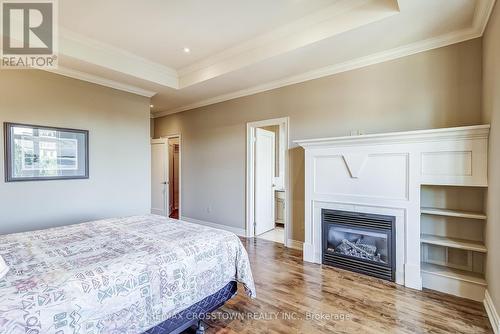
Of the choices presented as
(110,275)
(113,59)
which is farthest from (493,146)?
(113,59)

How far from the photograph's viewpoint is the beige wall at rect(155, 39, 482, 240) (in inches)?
107

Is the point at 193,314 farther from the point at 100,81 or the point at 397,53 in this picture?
the point at 100,81

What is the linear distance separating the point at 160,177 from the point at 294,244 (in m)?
3.75

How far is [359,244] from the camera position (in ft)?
10.0

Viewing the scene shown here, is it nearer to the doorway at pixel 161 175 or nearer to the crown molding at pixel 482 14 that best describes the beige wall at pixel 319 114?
the crown molding at pixel 482 14

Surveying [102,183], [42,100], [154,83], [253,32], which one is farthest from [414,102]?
[42,100]

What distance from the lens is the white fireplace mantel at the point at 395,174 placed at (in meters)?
2.43

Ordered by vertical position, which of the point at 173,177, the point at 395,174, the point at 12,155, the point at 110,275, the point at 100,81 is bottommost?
the point at 110,275

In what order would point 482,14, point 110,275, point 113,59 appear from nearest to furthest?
point 110,275 → point 482,14 → point 113,59

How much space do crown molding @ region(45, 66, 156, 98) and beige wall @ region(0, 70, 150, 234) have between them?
2.6 inches

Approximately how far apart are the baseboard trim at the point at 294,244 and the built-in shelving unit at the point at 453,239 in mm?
1614

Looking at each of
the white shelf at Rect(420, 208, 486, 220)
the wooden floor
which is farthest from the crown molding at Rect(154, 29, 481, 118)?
the wooden floor

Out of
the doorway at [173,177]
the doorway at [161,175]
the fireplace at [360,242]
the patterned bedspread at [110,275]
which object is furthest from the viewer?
the doorway at [173,177]

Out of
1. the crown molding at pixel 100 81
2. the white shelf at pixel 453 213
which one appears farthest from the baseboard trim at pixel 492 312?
the crown molding at pixel 100 81
